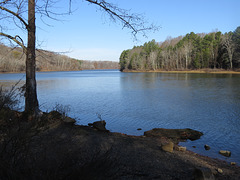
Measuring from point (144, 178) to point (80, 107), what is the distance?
10780 millimetres

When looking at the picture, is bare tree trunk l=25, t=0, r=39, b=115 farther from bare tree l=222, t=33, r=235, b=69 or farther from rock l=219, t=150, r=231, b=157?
bare tree l=222, t=33, r=235, b=69

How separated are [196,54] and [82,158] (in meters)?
64.6

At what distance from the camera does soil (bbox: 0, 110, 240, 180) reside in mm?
2412

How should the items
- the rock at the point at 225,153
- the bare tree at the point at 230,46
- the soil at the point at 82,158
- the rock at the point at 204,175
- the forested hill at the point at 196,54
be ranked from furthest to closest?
1. the forested hill at the point at 196,54
2. the bare tree at the point at 230,46
3. the rock at the point at 225,153
4. the rock at the point at 204,175
5. the soil at the point at 82,158

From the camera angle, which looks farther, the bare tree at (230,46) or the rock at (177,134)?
the bare tree at (230,46)

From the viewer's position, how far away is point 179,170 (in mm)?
4430

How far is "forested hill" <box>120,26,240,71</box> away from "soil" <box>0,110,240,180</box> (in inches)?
1927

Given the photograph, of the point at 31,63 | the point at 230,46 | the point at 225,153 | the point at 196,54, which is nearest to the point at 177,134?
the point at 225,153

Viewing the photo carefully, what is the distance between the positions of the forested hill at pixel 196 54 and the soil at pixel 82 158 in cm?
4894

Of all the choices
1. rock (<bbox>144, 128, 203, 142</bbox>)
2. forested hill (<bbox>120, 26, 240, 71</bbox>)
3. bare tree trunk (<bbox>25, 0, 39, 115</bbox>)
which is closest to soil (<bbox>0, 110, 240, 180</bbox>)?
rock (<bbox>144, 128, 203, 142</bbox>)

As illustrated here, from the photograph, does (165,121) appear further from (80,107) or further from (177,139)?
(80,107)

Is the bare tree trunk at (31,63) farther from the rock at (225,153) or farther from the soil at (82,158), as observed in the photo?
the rock at (225,153)

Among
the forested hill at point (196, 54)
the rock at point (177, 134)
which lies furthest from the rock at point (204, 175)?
the forested hill at point (196, 54)

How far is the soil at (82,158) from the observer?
241cm
